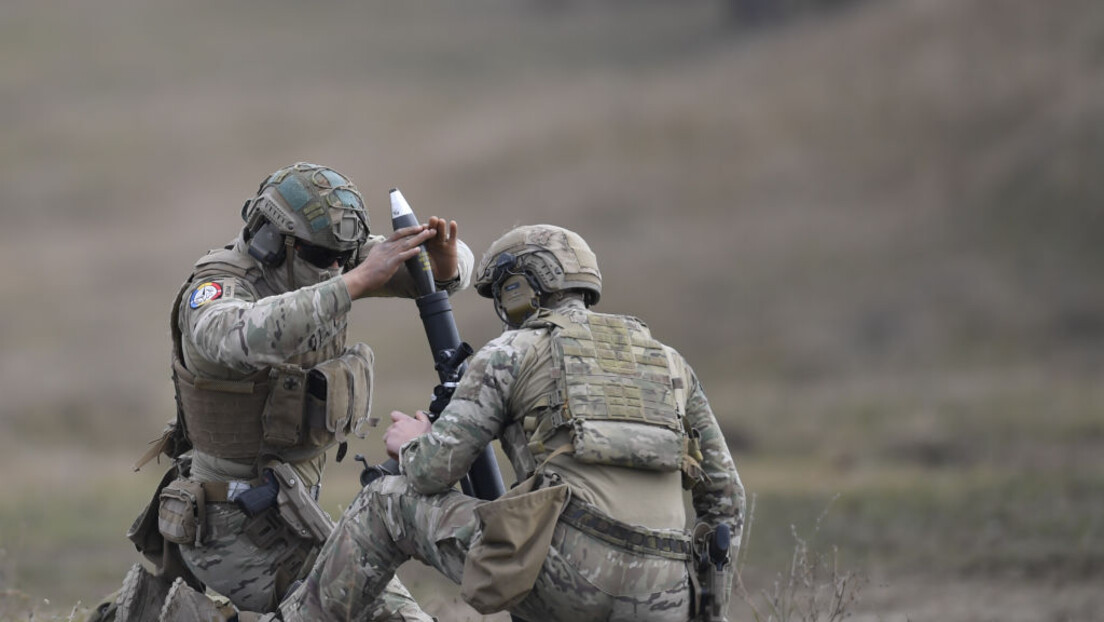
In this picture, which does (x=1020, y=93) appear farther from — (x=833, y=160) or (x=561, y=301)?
(x=561, y=301)

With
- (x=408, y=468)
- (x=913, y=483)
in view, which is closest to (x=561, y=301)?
(x=408, y=468)

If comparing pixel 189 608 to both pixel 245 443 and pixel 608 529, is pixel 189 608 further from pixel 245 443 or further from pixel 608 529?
pixel 608 529

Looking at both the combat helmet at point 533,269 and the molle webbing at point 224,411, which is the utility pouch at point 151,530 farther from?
the combat helmet at point 533,269

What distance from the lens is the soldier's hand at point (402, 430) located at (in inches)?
229

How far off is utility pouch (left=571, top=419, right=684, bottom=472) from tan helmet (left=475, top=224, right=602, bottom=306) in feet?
2.24

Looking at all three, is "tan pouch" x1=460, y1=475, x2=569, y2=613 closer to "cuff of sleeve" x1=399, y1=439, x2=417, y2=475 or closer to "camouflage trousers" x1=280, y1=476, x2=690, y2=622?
"camouflage trousers" x1=280, y1=476, x2=690, y2=622

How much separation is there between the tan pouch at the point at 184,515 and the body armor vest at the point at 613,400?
5.53ft

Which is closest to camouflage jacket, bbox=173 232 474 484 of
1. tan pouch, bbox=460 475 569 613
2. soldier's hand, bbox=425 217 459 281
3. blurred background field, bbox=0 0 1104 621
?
soldier's hand, bbox=425 217 459 281

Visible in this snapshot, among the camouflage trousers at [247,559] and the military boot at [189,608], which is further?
the camouflage trousers at [247,559]

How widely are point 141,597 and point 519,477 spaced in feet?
6.50

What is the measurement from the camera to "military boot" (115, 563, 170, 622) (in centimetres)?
659

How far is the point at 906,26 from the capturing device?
30.6 metres

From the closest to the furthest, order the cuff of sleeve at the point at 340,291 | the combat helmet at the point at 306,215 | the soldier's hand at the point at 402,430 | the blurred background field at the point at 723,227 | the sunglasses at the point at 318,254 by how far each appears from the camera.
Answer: the soldier's hand at the point at 402,430, the cuff of sleeve at the point at 340,291, the combat helmet at the point at 306,215, the sunglasses at the point at 318,254, the blurred background field at the point at 723,227

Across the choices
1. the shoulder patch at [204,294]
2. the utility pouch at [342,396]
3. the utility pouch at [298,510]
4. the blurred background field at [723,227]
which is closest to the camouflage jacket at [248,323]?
the shoulder patch at [204,294]
